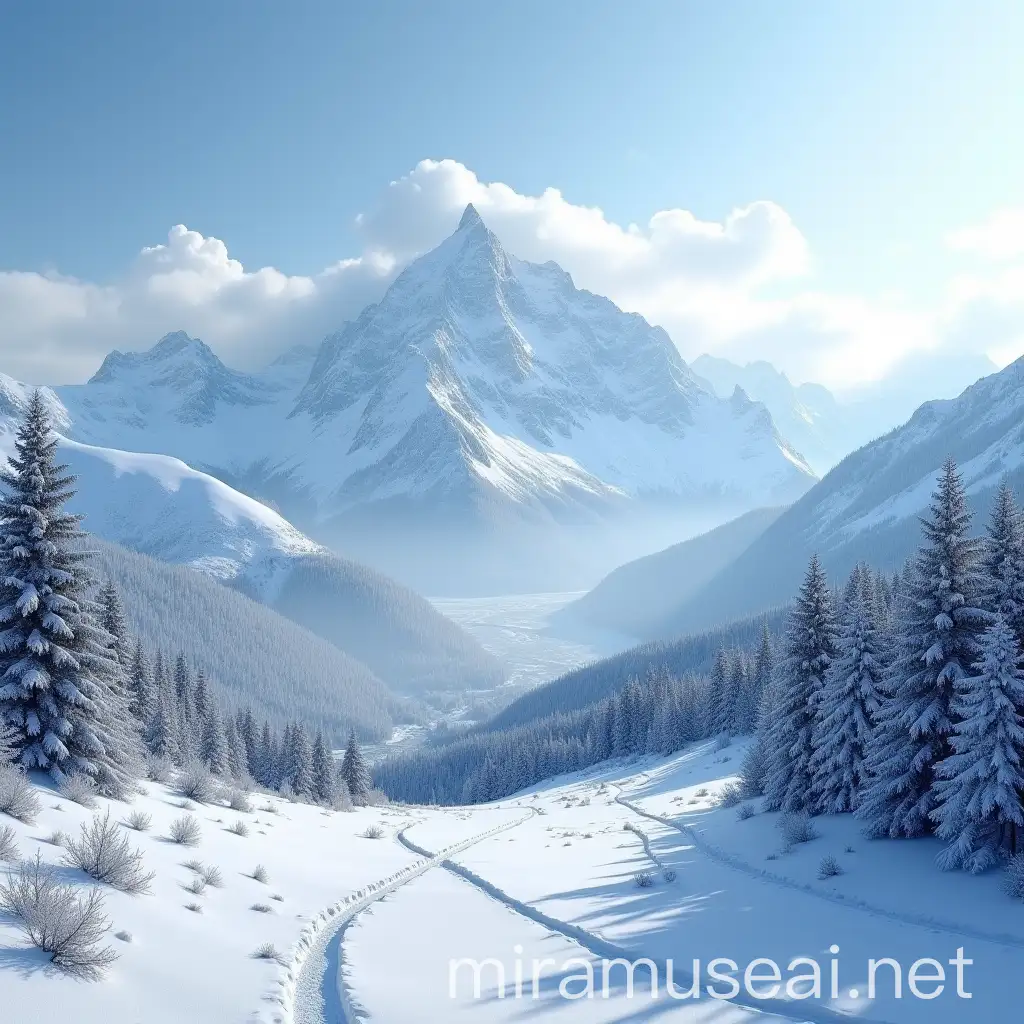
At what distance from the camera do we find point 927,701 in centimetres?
2328

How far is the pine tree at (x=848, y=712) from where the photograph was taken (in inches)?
1090

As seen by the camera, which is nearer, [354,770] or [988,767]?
[988,767]

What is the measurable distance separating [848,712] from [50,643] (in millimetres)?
27547

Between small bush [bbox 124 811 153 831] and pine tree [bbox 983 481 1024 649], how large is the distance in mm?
24227

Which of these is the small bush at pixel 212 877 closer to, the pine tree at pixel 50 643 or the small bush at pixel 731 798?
the pine tree at pixel 50 643

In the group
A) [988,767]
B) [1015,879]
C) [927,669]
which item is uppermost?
[927,669]

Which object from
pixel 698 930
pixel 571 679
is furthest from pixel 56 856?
pixel 571 679

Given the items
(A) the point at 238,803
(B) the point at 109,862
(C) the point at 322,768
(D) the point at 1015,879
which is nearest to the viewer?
(B) the point at 109,862

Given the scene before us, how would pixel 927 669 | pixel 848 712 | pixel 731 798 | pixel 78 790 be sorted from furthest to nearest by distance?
pixel 731 798 < pixel 848 712 < pixel 927 669 < pixel 78 790

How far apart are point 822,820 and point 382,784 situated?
362ft

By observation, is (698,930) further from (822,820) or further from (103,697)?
(103,697)

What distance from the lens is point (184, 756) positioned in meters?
54.9

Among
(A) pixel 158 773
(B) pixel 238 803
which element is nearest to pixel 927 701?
(B) pixel 238 803

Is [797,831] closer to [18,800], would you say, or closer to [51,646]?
[18,800]
